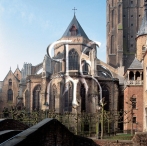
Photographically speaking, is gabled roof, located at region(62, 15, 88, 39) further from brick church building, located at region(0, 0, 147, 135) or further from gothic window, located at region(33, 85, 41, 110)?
gothic window, located at region(33, 85, 41, 110)

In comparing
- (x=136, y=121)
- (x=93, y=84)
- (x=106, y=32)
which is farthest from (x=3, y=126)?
(x=106, y=32)

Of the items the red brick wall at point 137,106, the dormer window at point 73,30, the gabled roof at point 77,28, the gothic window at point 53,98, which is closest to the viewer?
the red brick wall at point 137,106

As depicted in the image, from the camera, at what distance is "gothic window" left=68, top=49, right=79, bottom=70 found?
196 ft

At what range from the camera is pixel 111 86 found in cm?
5797

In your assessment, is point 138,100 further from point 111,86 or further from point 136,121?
point 111,86

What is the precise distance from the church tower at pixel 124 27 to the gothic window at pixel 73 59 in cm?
1683

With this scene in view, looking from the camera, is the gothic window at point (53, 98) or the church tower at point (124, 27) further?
the church tower at point (124, 27)

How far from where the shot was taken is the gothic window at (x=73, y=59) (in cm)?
5966

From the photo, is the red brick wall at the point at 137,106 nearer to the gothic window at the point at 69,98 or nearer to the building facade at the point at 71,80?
the building facade at the point at 71,80

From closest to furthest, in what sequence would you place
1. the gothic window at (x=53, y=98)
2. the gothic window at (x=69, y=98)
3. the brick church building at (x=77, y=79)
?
the brick church building at (x=77, y=79) → the gothic window at (x=69, y=98) → the gothic window at (x=53, y=98)

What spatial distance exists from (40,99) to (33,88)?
4.76m

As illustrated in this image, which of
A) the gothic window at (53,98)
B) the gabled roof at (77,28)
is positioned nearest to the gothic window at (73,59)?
the gothic window at (53,98)

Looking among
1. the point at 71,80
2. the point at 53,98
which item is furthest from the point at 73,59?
the point at 53,98

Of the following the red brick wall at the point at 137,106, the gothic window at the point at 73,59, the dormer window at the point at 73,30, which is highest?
the dormer window at the point at 73,30
